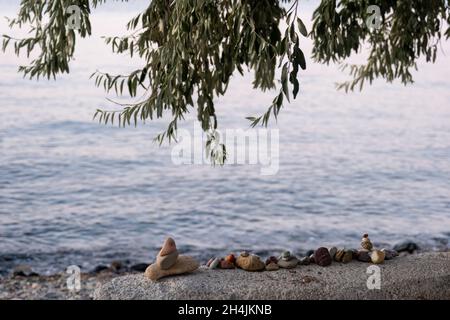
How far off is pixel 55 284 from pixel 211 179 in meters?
3.28

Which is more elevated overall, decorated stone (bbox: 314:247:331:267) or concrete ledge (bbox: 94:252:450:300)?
decorated stone (bbox: 314:247:331:267)

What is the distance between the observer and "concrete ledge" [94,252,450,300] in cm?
348

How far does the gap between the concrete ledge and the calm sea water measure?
2019 millimetres

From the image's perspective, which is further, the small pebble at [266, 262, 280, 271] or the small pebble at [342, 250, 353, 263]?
the small pebble at [342, 250, 353, 263]

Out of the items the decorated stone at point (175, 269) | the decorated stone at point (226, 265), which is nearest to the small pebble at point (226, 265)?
the decorated stone at point (226, 265)

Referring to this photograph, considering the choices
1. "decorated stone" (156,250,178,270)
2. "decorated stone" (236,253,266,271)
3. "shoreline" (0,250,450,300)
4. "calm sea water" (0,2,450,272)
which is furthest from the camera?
"calm sea water" (0,2,450,272)

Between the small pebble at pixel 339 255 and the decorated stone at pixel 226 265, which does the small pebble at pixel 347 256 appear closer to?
the small pebble at pixel 339 255

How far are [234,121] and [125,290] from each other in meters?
5.95

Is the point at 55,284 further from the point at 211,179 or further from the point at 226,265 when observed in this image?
the point at 211,179

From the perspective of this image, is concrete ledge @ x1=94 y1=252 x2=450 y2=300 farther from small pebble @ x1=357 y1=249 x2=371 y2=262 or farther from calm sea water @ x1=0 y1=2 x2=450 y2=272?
calm sea water @ x1=0 y1=2 x2=450 y2=272

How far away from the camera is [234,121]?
934cm

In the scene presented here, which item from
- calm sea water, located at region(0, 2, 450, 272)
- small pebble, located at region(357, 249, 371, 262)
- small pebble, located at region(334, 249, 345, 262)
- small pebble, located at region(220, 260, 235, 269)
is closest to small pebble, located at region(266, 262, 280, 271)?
small pebble, located at region(220, 260, 235, 269)

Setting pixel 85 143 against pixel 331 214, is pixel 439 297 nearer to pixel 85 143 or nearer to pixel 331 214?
pixel 331 214

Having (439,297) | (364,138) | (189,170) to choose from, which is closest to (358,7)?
(439,297)
